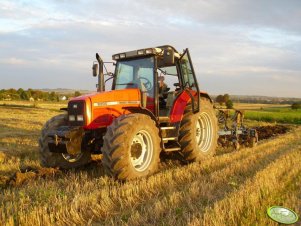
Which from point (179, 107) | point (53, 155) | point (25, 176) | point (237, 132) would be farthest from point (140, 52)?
point (237, 132)

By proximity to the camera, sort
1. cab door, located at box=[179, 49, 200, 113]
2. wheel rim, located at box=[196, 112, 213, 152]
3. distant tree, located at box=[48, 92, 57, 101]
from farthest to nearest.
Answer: distant tree, located at box=[48, 92, 57, 101]
wheel rim, located at box=[196, 112, 213, 152]
cab door, located at box=[179, 49, 200, 113]

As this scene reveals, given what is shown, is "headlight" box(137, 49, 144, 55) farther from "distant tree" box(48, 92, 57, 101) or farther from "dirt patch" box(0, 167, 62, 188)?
"distant tree" box(48, 92, 57, 101)

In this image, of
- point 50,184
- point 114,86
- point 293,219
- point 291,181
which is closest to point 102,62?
point 114,86

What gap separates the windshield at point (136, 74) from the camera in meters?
7.86

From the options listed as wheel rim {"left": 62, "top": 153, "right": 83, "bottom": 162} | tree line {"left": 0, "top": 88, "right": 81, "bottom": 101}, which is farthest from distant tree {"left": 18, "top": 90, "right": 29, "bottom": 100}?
wheel rim {"left": 62, "top": 153, "right": 83, "bottom": 162}

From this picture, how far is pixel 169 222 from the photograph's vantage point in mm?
4250

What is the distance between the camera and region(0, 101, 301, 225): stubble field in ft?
14.4

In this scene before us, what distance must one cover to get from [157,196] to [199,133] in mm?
3733

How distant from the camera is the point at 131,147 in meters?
6.73

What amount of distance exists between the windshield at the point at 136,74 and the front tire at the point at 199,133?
105 centimetres

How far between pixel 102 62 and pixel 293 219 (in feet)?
17.5

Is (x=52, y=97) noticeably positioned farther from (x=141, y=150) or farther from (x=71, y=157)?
(x=141, y=150)

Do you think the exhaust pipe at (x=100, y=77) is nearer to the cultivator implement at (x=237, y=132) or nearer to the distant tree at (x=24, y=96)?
the cultivator implement at (x=237, y=132)

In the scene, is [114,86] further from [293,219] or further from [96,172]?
[293,219]
